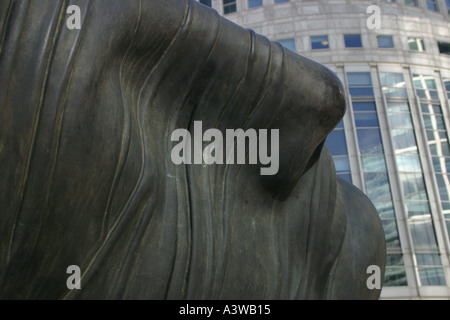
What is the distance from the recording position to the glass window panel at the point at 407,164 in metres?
21.2

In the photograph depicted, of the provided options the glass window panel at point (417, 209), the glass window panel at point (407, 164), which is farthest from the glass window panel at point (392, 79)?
the glass window panel at point (417, 209)

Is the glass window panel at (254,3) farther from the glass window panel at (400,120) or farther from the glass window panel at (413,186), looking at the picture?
the glass window panel at (413,186)

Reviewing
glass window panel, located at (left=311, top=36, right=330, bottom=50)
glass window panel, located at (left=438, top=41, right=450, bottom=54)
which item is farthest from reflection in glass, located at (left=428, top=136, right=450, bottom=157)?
glass window panel, located at (left=311, top=36, right=330, bottom=50)

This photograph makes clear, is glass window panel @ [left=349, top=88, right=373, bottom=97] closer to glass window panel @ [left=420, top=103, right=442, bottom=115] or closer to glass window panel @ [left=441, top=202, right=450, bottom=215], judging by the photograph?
glass window panel @ [left=420, top=103, right=442, bottom=115]

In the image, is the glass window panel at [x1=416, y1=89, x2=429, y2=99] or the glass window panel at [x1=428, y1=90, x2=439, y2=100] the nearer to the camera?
the glass window panel at [x1=416, y1=89, x2=429, y2=99]

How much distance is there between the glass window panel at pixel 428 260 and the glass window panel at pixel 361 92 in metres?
7.58

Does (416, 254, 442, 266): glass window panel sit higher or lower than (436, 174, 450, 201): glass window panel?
lower

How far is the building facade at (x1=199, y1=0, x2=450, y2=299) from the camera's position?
20.0 m

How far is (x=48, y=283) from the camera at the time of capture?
228 centimetres

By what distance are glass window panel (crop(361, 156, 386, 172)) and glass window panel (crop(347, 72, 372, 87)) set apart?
146 inches

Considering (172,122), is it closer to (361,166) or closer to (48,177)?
(48,177)

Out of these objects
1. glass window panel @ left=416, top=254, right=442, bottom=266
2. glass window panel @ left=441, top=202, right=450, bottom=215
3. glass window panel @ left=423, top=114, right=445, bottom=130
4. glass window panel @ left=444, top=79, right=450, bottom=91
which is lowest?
Answer: glass window panel @ left=416, top=254, right=442, bottom=266

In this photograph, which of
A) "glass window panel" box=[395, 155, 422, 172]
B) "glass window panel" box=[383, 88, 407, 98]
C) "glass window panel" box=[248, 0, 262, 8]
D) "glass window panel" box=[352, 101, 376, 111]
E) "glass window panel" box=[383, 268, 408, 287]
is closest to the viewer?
"glass window panel" box=[383, 268, 408, 287]

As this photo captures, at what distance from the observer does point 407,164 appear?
21.3m
